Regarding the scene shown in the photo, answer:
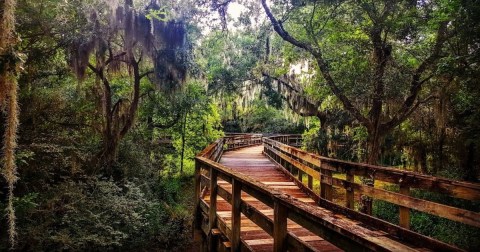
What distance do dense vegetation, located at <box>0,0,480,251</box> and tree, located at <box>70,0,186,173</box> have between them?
0.04m

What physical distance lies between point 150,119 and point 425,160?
13322 millimetres

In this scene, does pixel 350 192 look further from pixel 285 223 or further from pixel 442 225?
pixel 442 225

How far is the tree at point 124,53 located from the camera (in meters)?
10.2

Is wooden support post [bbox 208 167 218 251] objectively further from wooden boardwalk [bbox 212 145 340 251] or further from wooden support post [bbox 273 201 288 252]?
wooden support post [bbox 273 201 288 252]

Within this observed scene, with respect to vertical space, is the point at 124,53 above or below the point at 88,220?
above

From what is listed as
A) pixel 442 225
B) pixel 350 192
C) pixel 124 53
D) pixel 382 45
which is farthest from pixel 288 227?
pixel 124 53

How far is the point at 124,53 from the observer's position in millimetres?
11812

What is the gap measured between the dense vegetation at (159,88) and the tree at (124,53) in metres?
0.04

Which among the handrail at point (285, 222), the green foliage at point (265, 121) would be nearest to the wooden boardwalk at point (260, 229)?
the handrail at point (285, 222)

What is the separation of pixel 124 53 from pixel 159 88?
174 centimetres

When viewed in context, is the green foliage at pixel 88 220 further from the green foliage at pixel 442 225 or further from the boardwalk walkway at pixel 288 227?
the green foliage at pixel 442 225

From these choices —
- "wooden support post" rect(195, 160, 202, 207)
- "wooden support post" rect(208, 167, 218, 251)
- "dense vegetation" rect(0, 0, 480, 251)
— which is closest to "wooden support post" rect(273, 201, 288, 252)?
"wooden support post" rect(208, 167, 218, 251)

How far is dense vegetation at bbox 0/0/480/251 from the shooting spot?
7.92m

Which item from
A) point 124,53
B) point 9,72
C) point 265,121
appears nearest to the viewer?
point 9,72
